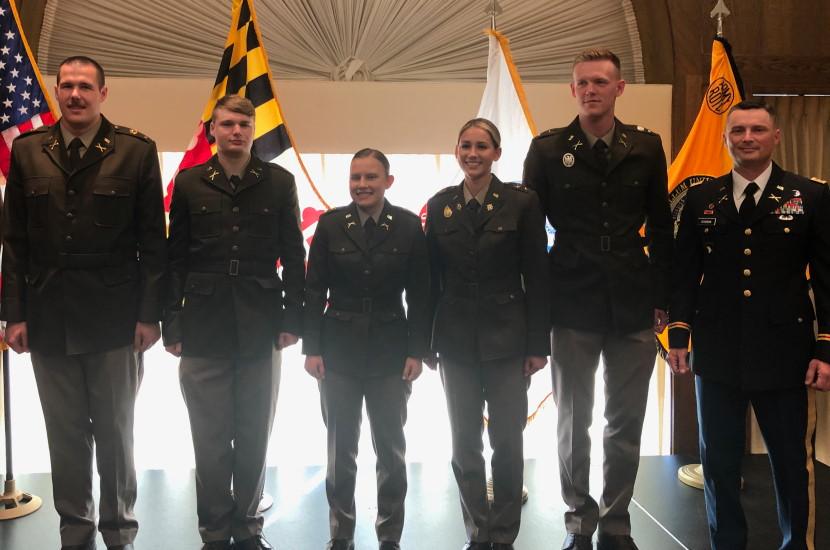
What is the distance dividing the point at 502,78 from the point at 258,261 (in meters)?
1.54

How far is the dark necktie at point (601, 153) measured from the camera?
7.54 feet

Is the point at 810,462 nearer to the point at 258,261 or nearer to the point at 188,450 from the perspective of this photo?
the point at 258,261

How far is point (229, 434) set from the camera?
2.33m

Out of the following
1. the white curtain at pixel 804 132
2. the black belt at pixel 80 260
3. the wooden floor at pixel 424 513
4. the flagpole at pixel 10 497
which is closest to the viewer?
the black belt at pixel 80 260

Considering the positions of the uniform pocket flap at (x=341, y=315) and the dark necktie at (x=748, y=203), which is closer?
the dark necktie at (x=748, y=203)

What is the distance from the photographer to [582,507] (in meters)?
2.30

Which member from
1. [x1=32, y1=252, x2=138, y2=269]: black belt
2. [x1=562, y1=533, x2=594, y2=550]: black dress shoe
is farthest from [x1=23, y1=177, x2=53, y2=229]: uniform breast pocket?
[x1=562, y1=533, x2=594, y2=550]: black dress shoe

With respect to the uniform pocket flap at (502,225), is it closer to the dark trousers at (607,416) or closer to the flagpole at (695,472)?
the dark trousers at (607,416)

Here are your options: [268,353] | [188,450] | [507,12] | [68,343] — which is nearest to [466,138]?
[268,353]

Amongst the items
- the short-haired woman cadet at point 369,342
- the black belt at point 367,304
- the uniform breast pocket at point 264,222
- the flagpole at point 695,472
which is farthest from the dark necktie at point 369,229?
the flagpole at point 695,472

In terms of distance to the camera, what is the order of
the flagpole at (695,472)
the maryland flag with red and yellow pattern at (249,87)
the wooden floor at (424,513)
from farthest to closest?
the flagpole at (695,472) < the maryland flag with red and yellow pattern at (249,87) < the wooden floor at (424,513)

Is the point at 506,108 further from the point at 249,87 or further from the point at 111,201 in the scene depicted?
the point at 111,201

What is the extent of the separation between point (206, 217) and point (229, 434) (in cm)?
73

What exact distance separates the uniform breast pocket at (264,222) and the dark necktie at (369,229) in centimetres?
30
